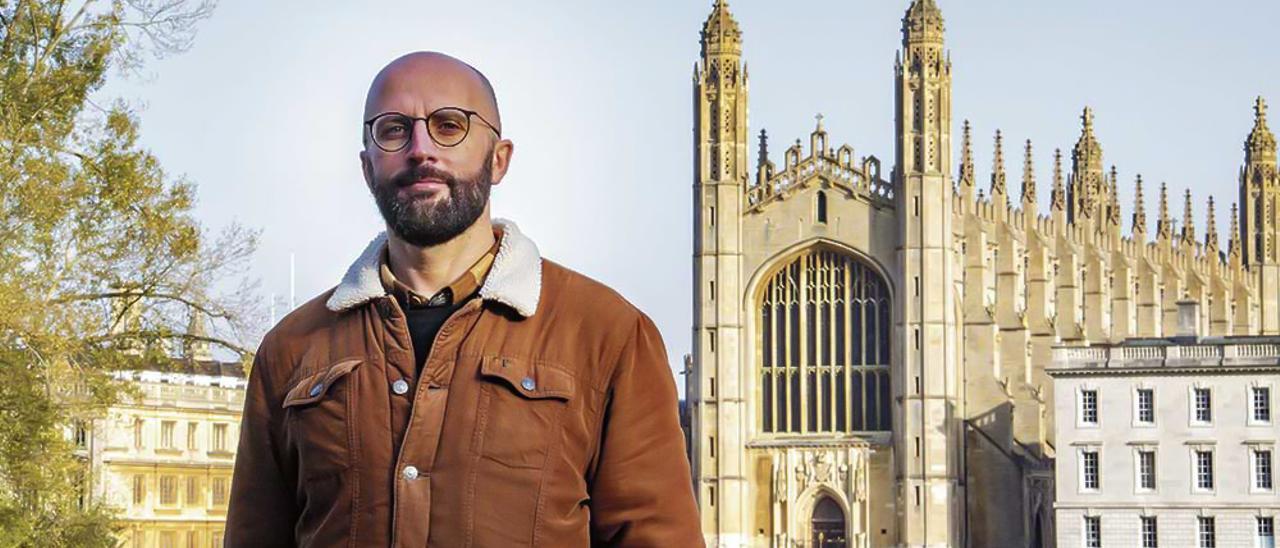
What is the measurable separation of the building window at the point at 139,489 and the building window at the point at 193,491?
1595mm

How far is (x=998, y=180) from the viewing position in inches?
3285

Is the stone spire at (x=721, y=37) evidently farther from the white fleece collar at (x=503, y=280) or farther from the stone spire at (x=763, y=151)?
the white fleece collar at (x=503, y=280)

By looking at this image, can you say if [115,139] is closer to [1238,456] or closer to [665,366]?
[665,366]

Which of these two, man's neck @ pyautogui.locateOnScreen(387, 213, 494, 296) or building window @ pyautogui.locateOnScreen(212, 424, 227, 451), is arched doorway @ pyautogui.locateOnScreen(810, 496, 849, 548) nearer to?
building window @ pyautogui.locateOnScreen(212, 424, 227, 451)

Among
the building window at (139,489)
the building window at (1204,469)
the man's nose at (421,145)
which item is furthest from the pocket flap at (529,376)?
the building window at (139,489)

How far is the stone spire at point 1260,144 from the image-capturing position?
9888 centimetres

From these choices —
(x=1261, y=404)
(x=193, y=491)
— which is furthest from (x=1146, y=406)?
(x=193, y=491)

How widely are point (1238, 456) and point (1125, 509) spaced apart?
129 inches

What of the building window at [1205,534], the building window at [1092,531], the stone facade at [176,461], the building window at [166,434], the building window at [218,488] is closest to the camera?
the building window at [1205,534]

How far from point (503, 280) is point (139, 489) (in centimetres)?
7034

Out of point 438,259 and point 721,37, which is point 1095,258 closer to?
point 721,37

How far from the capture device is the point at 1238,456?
65875mm

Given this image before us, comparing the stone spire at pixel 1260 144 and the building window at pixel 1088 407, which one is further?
the stone spire at pixel 1260 144

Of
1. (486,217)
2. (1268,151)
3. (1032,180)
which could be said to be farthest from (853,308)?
(486,217)
